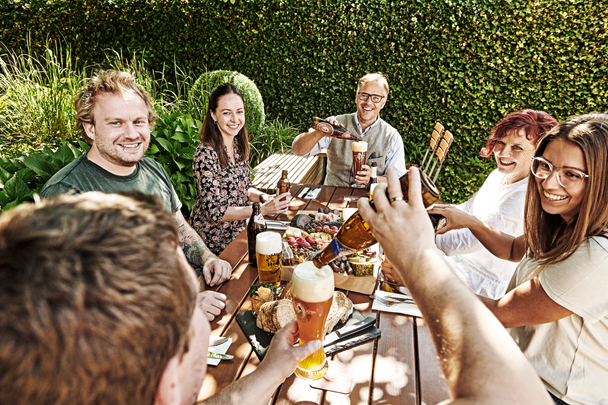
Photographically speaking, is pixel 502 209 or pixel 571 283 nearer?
pixel 571 283

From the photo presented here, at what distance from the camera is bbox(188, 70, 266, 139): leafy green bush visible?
5492 millimetres

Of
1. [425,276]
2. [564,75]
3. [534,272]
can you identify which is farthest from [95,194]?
[564,75]

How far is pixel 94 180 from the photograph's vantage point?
2.09m

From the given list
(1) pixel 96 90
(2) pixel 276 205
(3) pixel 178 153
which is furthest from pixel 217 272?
(3) pixel 178 153

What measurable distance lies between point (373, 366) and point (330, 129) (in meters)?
2.80

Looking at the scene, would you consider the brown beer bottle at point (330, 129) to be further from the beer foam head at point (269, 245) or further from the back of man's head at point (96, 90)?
the beer foam head at point (269, 245)

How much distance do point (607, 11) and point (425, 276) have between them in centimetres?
657

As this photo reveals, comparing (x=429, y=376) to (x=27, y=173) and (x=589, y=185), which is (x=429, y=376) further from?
(x=27, y=173)

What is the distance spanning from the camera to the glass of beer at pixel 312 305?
4.02ft

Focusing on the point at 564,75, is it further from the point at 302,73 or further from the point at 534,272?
the point at 534,272

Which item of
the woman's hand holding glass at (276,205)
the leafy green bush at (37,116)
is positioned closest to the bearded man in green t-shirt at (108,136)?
the woman's hand holding glass at (276,205)

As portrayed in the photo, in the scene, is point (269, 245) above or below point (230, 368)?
above

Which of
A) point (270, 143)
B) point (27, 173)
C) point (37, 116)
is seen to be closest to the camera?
point (27, 173)

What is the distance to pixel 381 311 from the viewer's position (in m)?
1.65
